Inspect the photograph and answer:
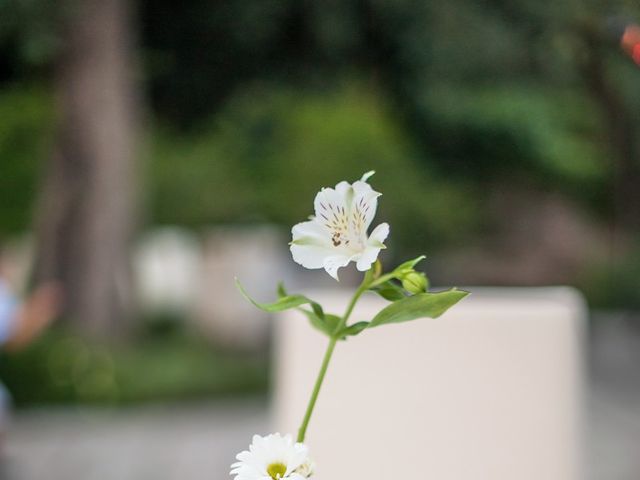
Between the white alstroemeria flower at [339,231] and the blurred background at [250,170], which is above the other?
the white alstroemeria flower at [339,231]

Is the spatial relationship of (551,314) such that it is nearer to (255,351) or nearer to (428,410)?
(428,410)

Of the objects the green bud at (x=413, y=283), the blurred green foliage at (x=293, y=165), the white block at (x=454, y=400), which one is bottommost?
the blurred green foliage at (x=293, y=165)

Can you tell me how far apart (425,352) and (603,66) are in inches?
40.9

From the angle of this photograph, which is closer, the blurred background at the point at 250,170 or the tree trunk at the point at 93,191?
the blurred background at the point at 250,170

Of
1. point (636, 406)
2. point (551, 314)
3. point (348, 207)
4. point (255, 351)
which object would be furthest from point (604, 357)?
point (348, 207)

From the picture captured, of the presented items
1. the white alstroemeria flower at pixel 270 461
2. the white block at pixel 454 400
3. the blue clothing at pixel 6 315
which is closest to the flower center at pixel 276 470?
the white alstroemeria flower at pixel 270 461

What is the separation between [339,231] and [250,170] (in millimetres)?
5826

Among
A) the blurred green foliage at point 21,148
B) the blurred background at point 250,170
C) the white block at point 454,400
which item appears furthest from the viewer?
the blurred green foliage at point 21,148

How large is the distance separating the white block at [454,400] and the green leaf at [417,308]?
0.57 m

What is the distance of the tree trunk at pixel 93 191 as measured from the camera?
4.98 m

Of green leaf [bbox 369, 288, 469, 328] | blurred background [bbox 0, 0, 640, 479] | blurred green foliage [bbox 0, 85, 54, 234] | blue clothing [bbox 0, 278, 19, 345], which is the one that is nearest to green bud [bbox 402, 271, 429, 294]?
green leaf [bbox 369, 288, 469, 328]

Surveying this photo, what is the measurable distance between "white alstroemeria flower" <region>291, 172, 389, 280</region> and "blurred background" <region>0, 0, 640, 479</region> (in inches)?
80.8

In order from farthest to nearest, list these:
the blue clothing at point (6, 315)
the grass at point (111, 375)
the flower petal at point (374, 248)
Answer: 1. the grass at point (111, 375)
2. the blue clothing at point (6, 315)
3. the flower petal at point (374, 248)

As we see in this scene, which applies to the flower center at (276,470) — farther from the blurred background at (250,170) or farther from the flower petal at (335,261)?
the blurred background at (250,170)
